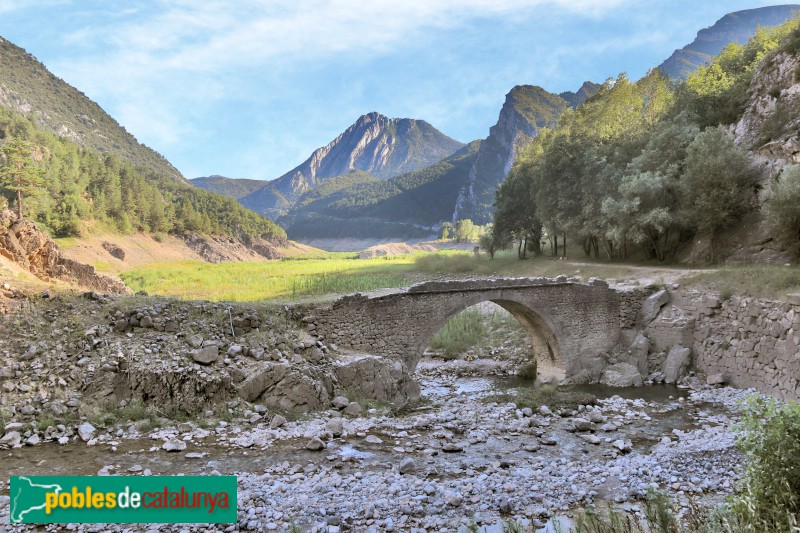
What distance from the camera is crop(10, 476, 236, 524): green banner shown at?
22.1 ft

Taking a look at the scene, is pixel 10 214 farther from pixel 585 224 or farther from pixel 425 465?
pixel 585 224

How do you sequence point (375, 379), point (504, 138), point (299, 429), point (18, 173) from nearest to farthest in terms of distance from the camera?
point (299, 429)
point (375, 379)
point (18, 173)
point (504, 138)

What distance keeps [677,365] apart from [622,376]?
242cm

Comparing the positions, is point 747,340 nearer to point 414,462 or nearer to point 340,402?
point 414,462

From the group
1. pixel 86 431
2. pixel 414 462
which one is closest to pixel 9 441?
pixel 86 431

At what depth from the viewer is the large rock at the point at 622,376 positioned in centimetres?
1980

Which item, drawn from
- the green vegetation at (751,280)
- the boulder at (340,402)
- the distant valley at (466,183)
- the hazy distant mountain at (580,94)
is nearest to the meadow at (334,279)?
the green vegetation at (751,280)

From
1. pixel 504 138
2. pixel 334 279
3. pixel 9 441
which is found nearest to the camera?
pixel 9 441

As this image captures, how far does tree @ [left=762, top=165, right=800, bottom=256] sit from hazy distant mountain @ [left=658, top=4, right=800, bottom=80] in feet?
524

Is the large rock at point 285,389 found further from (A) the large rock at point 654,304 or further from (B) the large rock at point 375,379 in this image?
(A) the large rock at point 654,304

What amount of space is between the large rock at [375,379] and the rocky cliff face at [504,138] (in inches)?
5221

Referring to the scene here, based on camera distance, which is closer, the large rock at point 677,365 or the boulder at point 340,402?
the boulder at point 340,402

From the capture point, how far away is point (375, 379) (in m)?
14.2

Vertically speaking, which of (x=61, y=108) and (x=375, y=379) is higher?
(x=61, y=108)
